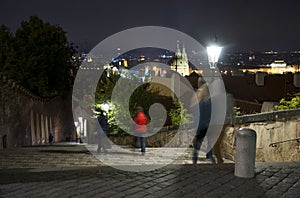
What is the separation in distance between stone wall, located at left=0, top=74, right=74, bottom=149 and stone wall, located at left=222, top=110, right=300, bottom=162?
10992 mm

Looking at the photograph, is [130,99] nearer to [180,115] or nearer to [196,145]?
[180,115]

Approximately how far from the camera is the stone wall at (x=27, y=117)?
690 inches

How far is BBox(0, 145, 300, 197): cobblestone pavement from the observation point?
5625 millimetres

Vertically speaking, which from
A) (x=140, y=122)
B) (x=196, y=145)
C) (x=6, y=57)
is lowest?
(x=196, y=145)

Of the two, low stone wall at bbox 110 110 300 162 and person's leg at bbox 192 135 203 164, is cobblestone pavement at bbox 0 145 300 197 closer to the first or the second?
person's leg at bbox 192 135 203 164

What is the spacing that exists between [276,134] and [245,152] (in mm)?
3988

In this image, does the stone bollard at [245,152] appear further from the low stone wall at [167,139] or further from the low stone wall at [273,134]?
the low stone wall at [167,139]

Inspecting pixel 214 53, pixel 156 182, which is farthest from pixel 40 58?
pixel 156 182

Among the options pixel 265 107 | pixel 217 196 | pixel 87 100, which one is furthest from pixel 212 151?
pixel 87 100

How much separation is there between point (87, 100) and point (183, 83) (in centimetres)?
1065

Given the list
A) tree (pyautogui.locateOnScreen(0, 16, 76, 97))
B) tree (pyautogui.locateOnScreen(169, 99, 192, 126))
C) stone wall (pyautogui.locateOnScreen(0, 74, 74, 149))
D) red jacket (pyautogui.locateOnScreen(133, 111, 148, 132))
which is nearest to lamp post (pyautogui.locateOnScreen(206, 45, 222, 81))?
red jacket (pyautogui.locateOnScreen(133, 111, 148, 132))

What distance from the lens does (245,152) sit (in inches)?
252

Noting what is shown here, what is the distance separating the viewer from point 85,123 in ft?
118

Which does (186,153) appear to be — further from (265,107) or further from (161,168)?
(265,107)
